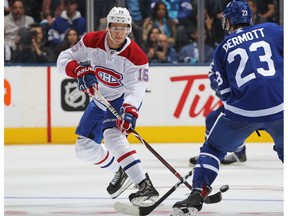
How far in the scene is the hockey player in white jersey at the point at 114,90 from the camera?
17.0 feet

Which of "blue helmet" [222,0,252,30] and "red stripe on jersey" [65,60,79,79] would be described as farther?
"red stripe on jersey" [65,60,79,79]

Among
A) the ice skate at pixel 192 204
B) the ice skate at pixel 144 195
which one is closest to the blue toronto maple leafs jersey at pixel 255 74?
the ice skate at pixel 192 204

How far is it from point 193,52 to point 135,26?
25.9 inches

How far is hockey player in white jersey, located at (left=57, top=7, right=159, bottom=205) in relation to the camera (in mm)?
5191

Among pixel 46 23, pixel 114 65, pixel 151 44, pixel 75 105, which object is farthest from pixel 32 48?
pixel 114 65

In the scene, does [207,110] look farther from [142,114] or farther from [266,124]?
[266,124]

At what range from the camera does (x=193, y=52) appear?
1036cm

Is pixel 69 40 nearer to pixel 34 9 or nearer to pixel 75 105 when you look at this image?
pixel 34 9

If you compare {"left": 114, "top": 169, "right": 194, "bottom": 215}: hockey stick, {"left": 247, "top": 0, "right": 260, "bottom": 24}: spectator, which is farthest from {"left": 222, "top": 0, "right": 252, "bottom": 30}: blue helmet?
{"left": 247, "top": 0, "right": 260, "bottom": 24}: spectator

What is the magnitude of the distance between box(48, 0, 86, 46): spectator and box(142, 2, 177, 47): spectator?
0.65 meters

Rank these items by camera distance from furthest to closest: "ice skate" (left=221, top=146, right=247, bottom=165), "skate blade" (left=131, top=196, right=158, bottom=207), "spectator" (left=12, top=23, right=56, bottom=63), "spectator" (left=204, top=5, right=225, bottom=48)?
"spectator" (left=204, top=5, right=225, bottom=48)
"spectator" (left=12, top=23, right=56, bottom=63)
"ice skate" (left=221, top=146, right=247, bottom=165)
"skate blade" (left=131, top=196, right=158, bottom=207)

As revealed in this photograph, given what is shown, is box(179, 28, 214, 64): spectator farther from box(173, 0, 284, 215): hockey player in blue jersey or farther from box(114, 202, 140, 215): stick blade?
box(173, 0, 284, 215): hockey player in blue jersey

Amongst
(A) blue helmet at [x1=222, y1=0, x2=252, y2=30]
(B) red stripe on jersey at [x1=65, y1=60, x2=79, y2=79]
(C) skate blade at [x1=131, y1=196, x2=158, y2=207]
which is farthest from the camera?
(B) red stripe on jersey at [x1=65, y1=60, x2=79, y2=79]

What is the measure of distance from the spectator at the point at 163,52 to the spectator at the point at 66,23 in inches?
30.7
